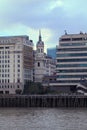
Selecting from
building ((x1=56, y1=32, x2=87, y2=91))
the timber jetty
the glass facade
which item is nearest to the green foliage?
building ((x1=56, y1=32, x2=87, y2=91))

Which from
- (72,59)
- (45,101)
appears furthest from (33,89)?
(45,101)

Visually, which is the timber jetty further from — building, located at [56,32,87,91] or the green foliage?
building, located at [56,32,87,91]

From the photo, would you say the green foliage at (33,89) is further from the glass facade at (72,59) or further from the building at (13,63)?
the glass facade at (72,59)

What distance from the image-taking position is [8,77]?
190000 mm

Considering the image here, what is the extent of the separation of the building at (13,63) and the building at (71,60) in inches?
871

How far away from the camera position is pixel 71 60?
166 m

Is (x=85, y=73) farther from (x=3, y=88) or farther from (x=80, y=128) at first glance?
(x=80, y=128)

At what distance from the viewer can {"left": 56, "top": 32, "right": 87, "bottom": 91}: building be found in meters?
165

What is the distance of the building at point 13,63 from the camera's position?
187 meters

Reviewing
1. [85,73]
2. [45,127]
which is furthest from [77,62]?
[45,127]

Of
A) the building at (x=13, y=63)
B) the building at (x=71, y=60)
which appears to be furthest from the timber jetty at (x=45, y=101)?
the building at (x=13, y=63)

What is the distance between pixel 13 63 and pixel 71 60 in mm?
30199

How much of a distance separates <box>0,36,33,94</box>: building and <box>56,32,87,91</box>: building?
2213 cm

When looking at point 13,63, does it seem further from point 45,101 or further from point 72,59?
point 45,101
